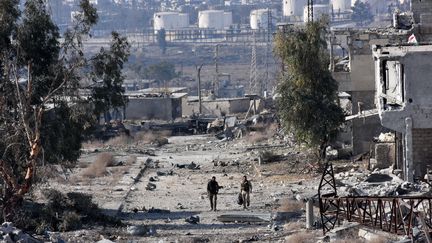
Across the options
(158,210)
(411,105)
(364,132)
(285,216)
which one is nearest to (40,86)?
(158,210)

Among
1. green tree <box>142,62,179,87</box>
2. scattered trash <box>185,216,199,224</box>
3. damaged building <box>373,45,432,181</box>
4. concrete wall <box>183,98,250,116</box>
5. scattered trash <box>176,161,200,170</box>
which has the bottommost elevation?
green tree <box>142,62,179,87</box>

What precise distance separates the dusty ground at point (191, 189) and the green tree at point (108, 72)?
2.39m

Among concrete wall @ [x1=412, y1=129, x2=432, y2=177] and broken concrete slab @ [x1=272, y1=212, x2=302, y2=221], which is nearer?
broken concrete slab @ [x1=272, y1=212, x2=302, y2=221]

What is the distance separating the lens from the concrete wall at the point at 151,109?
78.0 metres

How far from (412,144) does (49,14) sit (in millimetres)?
8775

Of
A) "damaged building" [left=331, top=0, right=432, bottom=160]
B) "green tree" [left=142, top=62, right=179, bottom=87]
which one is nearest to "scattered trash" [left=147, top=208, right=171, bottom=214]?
"damaged building" [left=331, top=0, right=432, bottom=160]

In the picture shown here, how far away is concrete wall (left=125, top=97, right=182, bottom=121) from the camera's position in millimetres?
78000

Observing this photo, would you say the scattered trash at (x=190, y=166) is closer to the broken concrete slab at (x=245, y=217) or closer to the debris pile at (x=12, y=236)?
the broken concrete slab at (x=245, y=217)

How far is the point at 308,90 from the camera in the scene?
39.1 meters

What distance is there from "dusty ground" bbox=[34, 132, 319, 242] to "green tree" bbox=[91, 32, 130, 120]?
7.83 ft

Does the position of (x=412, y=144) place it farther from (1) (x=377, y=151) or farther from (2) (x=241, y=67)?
(2) (x=241, y=67)

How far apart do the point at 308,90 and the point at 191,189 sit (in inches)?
198

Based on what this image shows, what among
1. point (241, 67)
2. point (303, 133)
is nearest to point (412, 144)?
point (303, 133)

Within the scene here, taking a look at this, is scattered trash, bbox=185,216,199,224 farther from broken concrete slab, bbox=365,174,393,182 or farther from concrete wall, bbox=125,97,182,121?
concrete wall, bbox=125,97,182,121
